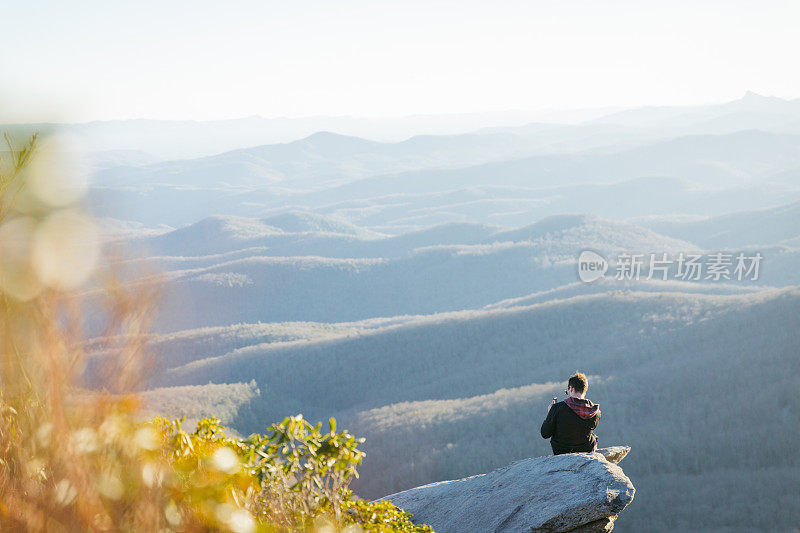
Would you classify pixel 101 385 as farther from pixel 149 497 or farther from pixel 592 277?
pixel 592 277

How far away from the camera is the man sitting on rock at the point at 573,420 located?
10.2 m

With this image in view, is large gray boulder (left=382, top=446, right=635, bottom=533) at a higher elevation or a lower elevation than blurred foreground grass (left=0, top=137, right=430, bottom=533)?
lower

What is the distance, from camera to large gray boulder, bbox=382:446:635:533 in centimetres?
845

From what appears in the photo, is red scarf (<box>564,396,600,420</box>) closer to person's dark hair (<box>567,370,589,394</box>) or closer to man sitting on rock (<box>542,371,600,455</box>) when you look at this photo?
man sitting on rock (<box>542,371,600,455</box>)

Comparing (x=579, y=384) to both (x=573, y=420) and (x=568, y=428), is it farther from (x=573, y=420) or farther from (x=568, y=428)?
(x=568, y=428)

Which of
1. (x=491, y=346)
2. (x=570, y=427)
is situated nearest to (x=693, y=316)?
(x=491, y=346)

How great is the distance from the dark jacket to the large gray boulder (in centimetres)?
46

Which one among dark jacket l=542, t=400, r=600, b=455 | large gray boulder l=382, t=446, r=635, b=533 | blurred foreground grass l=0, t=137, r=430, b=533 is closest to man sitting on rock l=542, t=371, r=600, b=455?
dark jacket l=542, t=400, r=600, b=455

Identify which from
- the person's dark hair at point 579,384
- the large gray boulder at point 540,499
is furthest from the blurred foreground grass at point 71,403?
the person's dark hair at point 579,384

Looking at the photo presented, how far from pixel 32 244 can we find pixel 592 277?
373ft

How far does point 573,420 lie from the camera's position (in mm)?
10242

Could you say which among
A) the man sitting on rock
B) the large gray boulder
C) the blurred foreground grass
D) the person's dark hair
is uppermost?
the blurred foreground grass

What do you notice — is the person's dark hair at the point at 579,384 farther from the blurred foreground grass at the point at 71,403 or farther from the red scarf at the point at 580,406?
the blurred foreground grass at the point at 71,403

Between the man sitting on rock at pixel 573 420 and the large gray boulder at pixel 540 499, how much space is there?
472 mm
